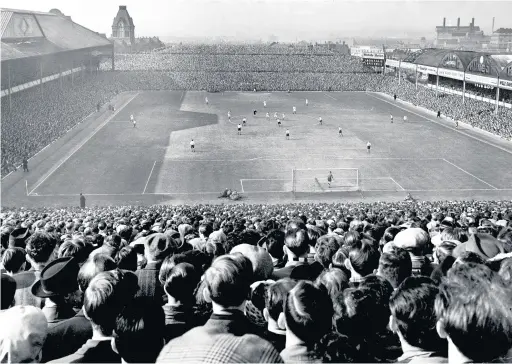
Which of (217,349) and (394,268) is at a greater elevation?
(217,349)

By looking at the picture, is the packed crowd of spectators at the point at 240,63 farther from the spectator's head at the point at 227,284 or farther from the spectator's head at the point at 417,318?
the spectator's head at the point at 227,284

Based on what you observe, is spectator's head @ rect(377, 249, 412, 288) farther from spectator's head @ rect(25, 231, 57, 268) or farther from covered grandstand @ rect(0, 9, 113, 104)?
covered grandstand @ rect(0, 9, 113, 104)

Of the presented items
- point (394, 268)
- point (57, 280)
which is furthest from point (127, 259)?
point (394, 268)

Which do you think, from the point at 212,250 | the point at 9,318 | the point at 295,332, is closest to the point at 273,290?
the point at 295,332

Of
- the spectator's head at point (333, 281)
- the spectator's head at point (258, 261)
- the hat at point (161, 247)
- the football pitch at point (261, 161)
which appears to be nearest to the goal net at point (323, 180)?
the football pitch at point (261, 161)

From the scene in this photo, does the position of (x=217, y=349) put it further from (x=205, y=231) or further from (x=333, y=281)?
(x=205, y=231)

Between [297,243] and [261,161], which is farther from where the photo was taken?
[261,161]
